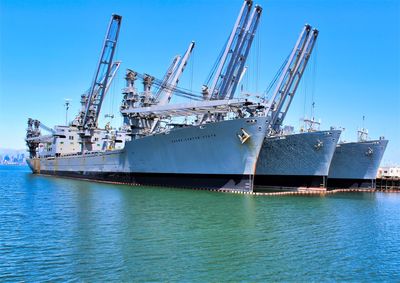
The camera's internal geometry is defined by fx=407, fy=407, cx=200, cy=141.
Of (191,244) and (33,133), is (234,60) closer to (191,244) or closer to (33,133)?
(191,244)

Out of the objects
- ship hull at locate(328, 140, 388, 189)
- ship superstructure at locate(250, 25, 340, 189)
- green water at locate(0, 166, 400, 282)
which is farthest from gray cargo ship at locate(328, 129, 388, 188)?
green water at locate(0, 166, 400, 282)

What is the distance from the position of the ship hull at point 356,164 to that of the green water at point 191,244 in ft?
91.6

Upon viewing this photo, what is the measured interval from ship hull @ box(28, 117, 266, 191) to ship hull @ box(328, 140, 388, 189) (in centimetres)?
2222

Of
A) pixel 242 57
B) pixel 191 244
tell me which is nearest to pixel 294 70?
pixel 242 57

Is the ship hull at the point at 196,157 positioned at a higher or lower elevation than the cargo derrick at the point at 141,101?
lower

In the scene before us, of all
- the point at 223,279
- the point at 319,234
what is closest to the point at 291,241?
the point at 319,234

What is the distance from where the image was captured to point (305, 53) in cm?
4944

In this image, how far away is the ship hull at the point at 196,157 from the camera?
3447cm

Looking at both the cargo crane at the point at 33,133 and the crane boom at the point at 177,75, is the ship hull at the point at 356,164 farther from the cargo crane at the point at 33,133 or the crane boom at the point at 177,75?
the cargo crane at the point at 33,133

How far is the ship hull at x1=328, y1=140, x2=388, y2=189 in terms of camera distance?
51.2 meters

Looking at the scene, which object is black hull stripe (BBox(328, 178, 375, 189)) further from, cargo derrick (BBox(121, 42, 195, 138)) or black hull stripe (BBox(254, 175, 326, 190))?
cargo derrick (BBox(121, 42, 195, 138))

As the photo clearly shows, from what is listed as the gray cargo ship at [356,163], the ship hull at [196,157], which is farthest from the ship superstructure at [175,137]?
the gray cargo ship at [356,163]

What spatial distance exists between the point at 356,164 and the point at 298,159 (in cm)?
1272

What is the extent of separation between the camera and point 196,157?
1476 inches
